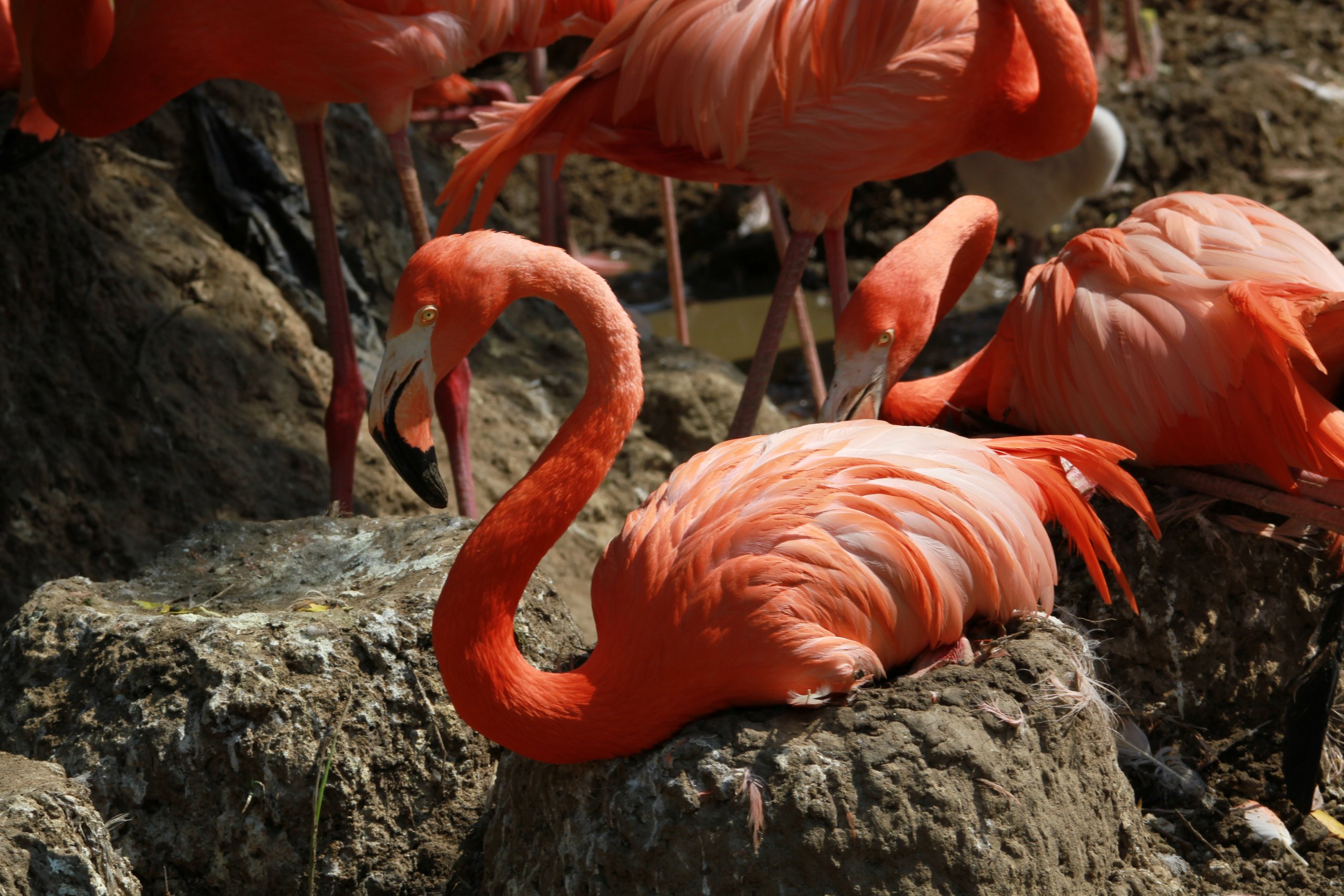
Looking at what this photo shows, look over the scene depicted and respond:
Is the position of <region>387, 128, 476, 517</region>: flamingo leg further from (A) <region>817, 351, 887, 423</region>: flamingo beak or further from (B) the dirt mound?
(B) the dirt mound

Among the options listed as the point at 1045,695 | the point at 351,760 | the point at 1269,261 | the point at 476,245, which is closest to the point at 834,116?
the point at 1269,261

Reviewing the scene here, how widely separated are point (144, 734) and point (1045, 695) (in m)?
1.76

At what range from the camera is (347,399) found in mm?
3924

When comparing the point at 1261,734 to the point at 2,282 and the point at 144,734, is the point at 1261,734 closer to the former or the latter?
the point at 144,734

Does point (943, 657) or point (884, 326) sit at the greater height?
point (884, 326)

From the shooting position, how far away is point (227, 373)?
4.58m

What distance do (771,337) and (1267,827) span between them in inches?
74.2

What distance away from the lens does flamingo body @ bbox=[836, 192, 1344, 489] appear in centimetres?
287

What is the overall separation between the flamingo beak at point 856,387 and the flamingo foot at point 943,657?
3.05ft

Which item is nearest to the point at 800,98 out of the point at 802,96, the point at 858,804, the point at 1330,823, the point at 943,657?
the point at 802,96

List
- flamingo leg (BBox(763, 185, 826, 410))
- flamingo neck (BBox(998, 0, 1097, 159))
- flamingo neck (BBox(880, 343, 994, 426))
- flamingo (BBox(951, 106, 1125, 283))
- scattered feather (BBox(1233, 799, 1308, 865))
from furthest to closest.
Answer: flamingo (BBox(951, 106, 1125, 283)) → flamingo leg (BBox(763, 185, 826, 410)) → flamingo neck (BBox(998, 0, 1097, 159)) → flamingo neck (BBox(880, 343, 994, 426)) → scattered feather (BBox(1233, 799, 1308, 865))

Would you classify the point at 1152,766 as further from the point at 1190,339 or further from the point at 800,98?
the point at 800,98

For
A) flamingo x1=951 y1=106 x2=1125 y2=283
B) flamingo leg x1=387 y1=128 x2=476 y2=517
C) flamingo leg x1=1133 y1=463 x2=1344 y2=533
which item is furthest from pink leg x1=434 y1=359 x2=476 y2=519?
flamingo x1=951 y1=106 x2=1125 y2=283

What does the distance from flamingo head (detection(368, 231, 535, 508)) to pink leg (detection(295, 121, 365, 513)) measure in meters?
1.47
